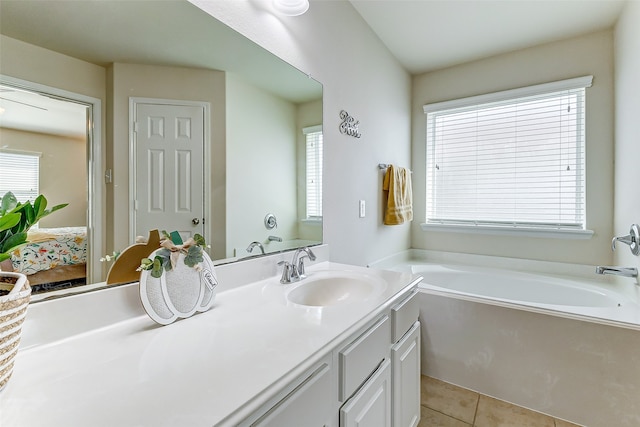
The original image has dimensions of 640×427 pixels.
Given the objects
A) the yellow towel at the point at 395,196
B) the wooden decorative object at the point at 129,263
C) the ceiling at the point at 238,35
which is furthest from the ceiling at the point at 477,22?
the wooden decorative object at the point at 129,263

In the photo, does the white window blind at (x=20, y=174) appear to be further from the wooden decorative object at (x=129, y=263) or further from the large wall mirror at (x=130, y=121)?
the wooden decorative object at (x=129, y=263)

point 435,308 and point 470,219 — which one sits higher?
point 470,219

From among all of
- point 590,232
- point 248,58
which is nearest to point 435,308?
point 590,232

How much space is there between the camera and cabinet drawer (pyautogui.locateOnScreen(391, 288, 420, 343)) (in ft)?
3.62

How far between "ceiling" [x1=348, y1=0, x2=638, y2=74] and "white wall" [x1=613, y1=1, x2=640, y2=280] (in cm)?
24

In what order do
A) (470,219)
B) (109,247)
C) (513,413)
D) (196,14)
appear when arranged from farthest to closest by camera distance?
(470,219), (513,413), (196,14), (109,247)

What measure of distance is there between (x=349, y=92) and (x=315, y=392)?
1767 mm

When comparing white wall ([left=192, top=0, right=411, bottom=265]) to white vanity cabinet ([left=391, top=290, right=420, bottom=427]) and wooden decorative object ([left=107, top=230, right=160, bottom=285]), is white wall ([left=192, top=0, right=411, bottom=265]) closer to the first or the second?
white vanity cabinet ([left=391, top=290, right=420, bottom=427])

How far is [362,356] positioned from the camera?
2.90 ft

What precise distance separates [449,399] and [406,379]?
2.45 feet

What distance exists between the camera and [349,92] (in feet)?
6.31

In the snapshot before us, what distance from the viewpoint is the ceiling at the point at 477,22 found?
75.9 inches

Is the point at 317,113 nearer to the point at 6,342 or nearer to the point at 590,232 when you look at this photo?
the point at 6,342

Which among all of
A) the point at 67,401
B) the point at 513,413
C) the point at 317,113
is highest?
the point at 317,113
